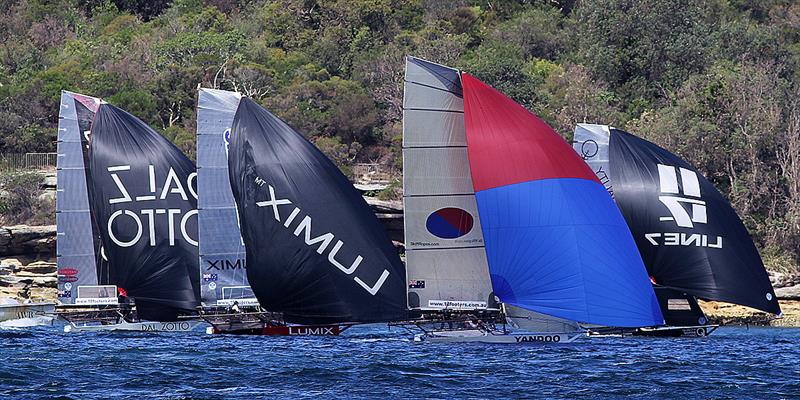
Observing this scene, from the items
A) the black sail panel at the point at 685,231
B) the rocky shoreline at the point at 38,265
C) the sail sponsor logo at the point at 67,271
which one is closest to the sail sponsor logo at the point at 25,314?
the rocky shoreline at the point at 38,265

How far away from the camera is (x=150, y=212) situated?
1531 inches

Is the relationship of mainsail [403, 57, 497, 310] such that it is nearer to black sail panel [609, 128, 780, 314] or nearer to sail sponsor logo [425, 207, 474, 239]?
sail sponsor logo [425, 207, 474, 239]

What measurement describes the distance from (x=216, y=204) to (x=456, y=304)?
8.65 meters

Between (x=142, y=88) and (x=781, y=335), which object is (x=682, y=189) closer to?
(x=781, y=335)

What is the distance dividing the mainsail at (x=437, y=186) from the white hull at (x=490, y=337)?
4.23 ft

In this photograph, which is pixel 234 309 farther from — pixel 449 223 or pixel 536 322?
pixel 536 322

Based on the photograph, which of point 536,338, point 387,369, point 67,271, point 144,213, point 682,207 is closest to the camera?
point 387,369

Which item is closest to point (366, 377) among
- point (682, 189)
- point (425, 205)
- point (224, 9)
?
point (425, 205)

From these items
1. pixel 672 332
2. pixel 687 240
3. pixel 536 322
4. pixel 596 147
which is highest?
pixel 596 147

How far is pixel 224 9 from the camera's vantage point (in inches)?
3799

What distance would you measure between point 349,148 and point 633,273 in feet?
136

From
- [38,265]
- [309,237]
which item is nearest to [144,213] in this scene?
[309,237]

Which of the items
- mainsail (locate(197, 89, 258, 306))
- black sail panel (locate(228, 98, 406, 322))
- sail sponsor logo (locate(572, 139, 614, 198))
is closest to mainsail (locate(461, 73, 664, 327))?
black sail panel (locate(228, 98, 406, 322))

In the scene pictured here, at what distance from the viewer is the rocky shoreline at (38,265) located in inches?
2094
